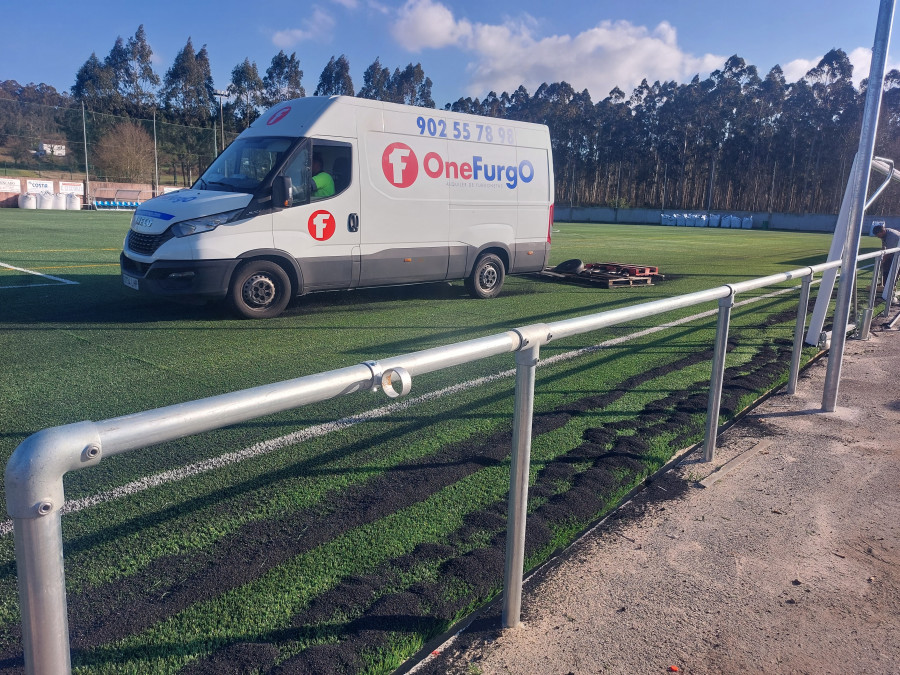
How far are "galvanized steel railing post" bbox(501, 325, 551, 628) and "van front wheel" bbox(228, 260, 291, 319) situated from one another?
251 inches

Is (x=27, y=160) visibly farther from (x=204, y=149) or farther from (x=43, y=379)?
(x=43, y=379)

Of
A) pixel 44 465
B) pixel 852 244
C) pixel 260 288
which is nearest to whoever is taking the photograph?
pixel 44 465

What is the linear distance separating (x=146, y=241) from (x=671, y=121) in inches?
3697

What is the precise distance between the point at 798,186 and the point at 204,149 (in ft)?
225

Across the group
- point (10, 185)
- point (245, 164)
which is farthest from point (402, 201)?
point (10, 185)

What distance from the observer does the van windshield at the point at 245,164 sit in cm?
841

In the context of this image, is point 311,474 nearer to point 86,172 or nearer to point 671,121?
point 86,172

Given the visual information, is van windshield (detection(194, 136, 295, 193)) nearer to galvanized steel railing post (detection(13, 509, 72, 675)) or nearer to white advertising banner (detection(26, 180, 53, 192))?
galvanized steel railing post (detection(13, 509, 72, 675))

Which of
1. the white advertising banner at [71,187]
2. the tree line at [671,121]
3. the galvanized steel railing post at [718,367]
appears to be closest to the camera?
the galvanized steel railing post at [718,367]

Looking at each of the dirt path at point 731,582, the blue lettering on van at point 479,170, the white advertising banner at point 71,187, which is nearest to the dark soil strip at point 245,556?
the dirt path at point 731,582

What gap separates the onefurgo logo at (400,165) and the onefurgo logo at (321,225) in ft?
3.52

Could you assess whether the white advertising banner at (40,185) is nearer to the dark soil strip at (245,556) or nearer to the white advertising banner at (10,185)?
the white advertising banner at (10,185)

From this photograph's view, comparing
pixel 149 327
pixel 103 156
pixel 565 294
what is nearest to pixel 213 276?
pixel 149 327

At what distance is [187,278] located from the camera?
7832mm
